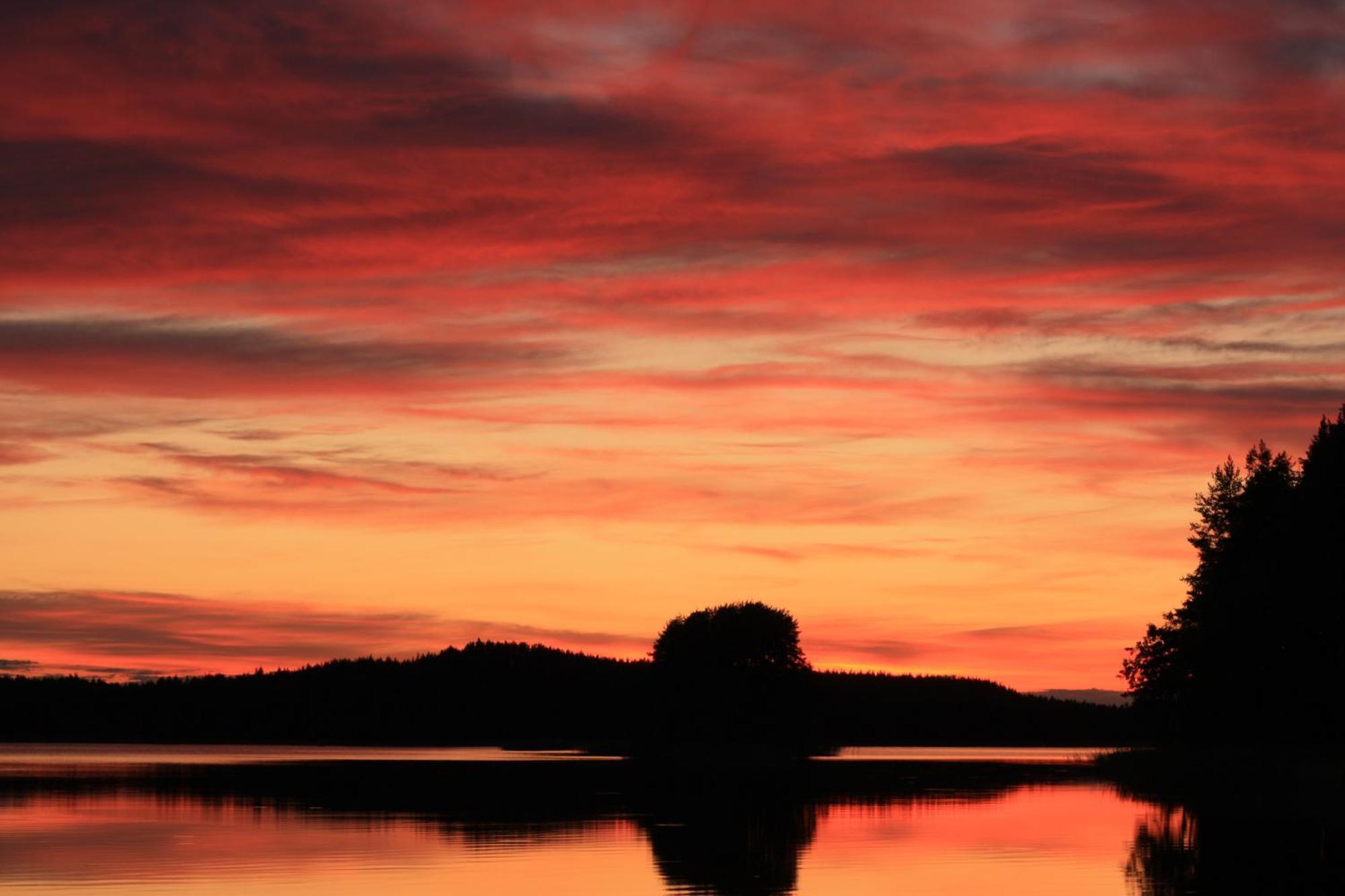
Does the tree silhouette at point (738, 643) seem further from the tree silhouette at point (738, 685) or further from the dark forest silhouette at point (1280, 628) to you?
the dark forest silhouette at point (1280, 628)

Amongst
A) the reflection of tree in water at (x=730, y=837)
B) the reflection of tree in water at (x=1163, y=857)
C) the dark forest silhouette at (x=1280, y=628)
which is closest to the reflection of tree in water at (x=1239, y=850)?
the reflection of tree in water at (x=1163, y=857)

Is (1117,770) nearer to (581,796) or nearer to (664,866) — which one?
(581,796)

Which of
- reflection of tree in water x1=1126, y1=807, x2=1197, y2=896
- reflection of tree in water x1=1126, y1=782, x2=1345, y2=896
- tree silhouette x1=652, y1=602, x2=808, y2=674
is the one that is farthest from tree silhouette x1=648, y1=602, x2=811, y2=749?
reflection of tree in water x1=1126, y1=807, x2=1197, y2=896

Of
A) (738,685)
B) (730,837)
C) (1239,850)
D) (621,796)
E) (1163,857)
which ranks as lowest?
(1163,857)

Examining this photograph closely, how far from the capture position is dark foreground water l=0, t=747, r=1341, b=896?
4016 centimetres

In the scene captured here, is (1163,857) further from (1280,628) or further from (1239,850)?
(1280,628)

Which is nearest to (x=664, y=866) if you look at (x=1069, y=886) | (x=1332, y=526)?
(x=1069, y=886)

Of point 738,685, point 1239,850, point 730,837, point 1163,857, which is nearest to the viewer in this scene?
point 1163,857

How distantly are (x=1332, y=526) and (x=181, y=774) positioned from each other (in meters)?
69.1

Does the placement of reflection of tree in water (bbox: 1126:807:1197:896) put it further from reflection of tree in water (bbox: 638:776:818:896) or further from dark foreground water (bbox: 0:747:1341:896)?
reflection of tree in water (bbox: 638:776:818:896)

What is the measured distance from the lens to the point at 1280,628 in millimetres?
81938

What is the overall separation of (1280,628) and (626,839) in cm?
4184

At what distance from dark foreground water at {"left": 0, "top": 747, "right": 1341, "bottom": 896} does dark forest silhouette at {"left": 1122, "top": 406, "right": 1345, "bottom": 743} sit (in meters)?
7.15

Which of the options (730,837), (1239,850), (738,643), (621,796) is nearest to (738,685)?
(738,643)
